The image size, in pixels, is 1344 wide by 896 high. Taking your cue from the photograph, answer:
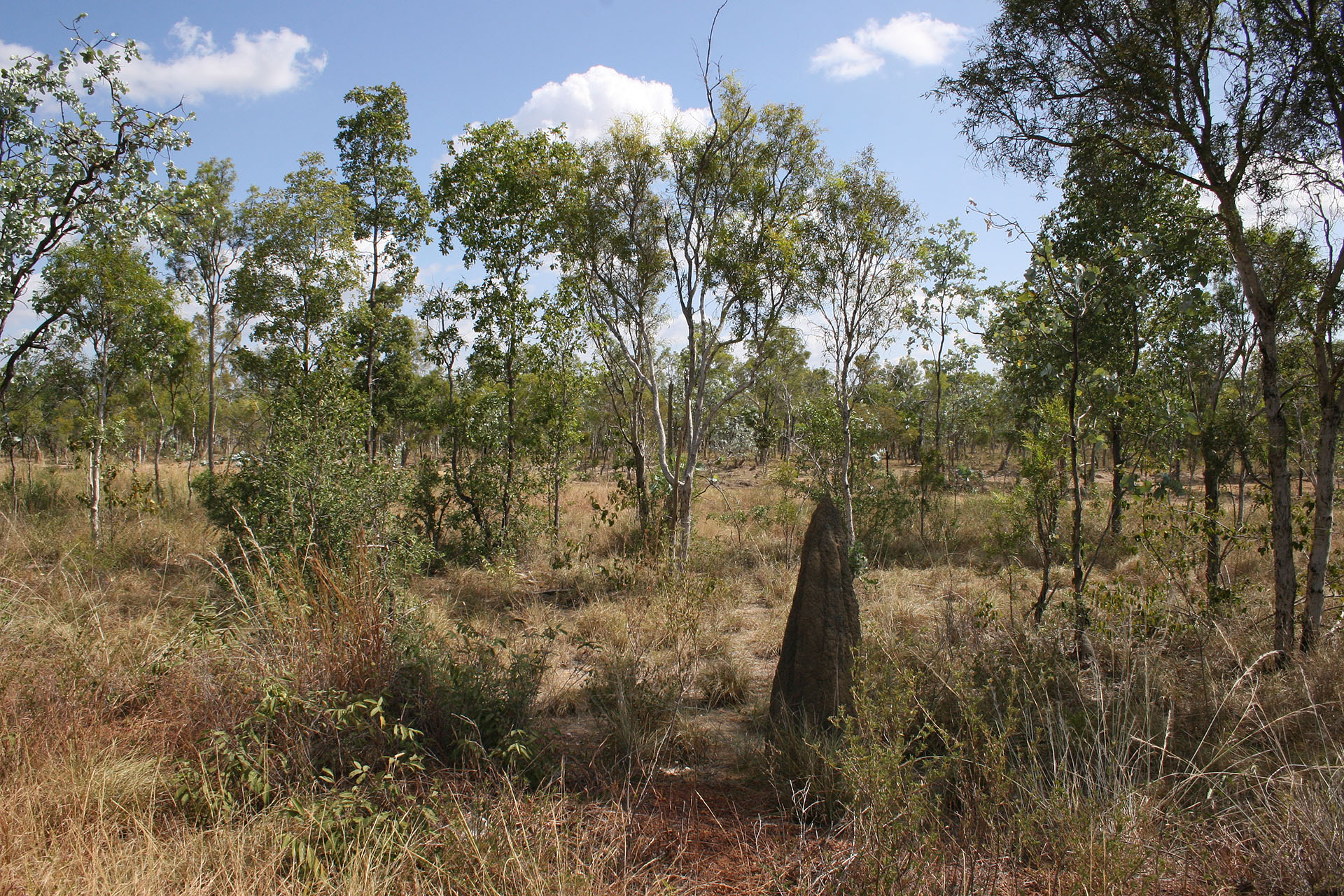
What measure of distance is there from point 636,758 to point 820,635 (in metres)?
1.40

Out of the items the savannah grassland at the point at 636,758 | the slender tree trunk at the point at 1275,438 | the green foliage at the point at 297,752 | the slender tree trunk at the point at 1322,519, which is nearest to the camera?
the savannah grassland at the point at 636,758

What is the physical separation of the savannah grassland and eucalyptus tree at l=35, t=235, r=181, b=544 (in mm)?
4275

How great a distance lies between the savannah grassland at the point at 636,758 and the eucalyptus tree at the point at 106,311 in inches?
168

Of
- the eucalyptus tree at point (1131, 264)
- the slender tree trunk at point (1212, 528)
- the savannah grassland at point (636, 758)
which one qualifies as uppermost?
the eucalyptus tree at point (1131, 264)

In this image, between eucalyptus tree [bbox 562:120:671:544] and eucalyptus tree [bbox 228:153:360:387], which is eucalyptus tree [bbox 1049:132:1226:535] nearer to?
eucalyptus tree [bbox 562:120:671:544]

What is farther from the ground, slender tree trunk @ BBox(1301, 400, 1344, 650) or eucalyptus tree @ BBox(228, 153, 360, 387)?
eucalyptus tree @ BBox(228, 153, 360, 387)

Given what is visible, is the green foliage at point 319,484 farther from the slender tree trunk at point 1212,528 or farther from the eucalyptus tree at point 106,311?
the slender tree trunk at point 1212,528

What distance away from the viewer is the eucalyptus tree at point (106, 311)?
371 inches

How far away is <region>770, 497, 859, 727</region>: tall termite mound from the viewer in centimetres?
418

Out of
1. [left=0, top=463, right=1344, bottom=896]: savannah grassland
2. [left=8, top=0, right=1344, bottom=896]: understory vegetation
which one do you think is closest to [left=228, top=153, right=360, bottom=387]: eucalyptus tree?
[left=8, top=0, right=1344, bottom=896]: understory vegetation

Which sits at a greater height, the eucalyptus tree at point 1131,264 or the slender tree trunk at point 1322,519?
the eucalyptus tree at point 1131,264

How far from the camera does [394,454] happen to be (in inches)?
345

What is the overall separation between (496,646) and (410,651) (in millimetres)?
1952

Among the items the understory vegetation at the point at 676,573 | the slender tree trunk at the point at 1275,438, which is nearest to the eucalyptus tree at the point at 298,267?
the understory vegetation at the point at 676,573
